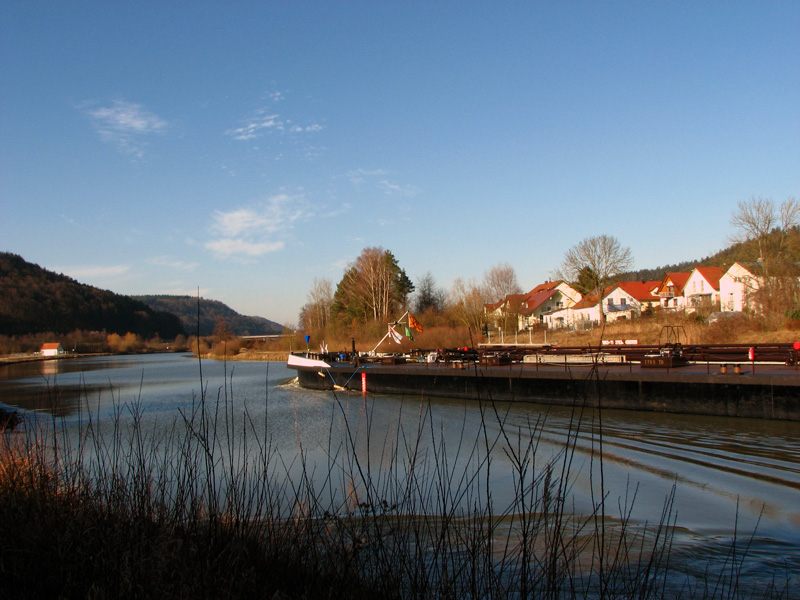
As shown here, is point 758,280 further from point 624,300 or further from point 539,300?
point 539,300

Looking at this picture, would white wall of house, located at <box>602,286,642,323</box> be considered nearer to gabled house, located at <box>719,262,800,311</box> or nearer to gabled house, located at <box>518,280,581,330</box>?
gabled house, located at <box>518,280,581,330</box>

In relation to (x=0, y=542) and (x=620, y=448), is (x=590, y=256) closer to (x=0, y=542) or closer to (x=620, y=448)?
(x=620, y=448)

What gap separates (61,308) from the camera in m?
134

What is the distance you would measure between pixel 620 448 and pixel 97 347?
125 meters

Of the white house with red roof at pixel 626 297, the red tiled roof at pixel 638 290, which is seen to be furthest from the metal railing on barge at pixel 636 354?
the red tiled roof at pixel 638 290

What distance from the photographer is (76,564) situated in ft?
12.1

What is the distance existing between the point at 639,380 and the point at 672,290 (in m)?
57.4

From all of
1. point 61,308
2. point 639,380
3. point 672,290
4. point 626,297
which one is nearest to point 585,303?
point 626,297

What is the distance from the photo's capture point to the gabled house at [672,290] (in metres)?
68.1

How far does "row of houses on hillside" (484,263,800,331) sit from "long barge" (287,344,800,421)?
20.4 meters

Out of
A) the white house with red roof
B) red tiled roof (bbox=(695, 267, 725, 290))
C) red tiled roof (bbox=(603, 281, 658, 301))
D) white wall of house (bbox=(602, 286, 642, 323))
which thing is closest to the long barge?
red tiled roof (bbox=(695, 267, 725, 290))

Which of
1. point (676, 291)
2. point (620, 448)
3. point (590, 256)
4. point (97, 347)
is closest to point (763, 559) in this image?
point (620, 448)

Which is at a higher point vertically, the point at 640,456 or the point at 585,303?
the point at 585,303

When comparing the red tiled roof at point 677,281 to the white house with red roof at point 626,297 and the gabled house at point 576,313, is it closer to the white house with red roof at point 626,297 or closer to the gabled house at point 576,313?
the white house with red roof at point 626,297
